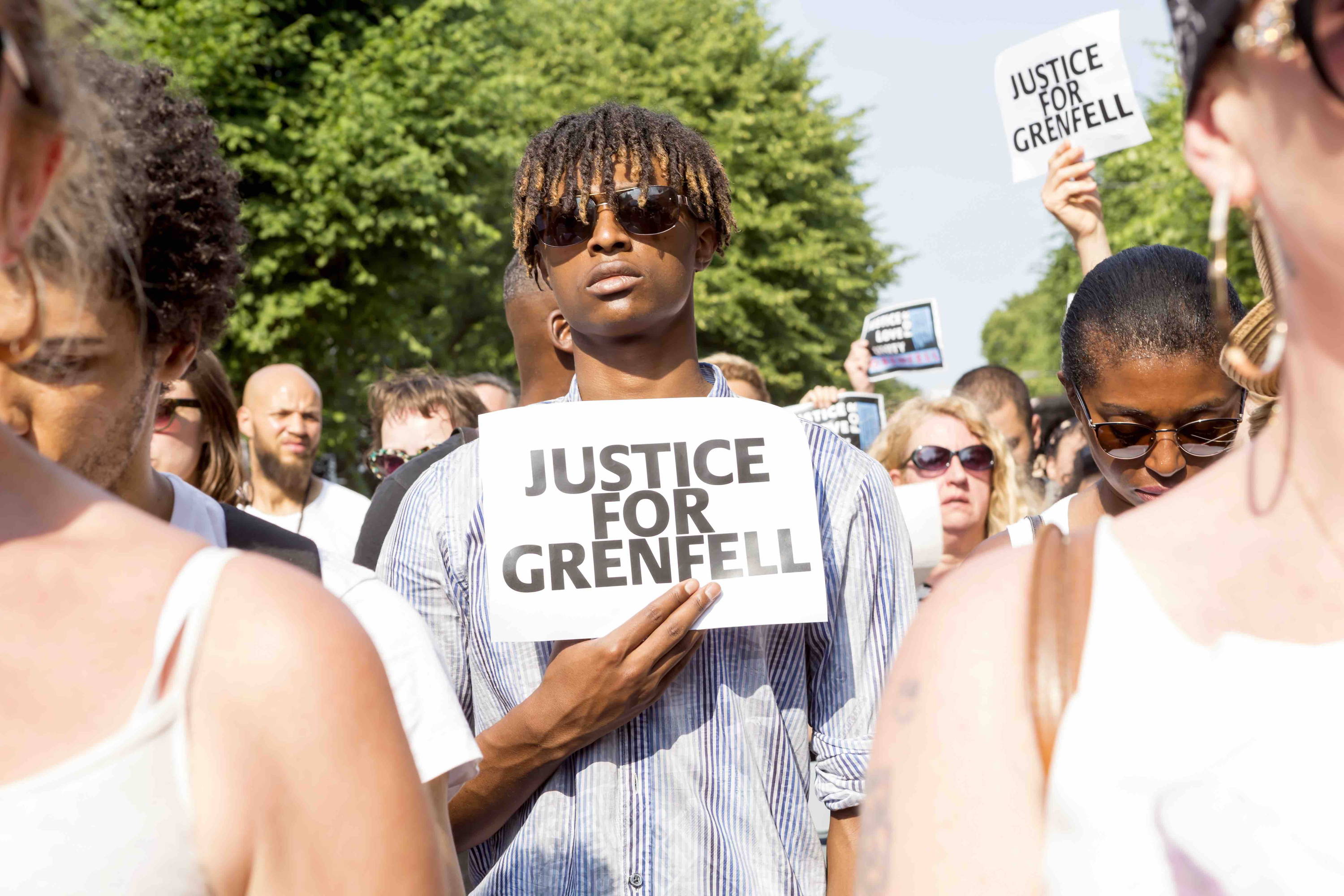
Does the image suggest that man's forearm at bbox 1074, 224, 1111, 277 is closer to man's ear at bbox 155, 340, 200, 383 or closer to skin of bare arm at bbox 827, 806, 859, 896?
skin of bare arm at bbox 827, 806, 859, 896

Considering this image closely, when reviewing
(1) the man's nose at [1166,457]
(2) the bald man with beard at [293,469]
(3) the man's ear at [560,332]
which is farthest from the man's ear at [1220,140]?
(2) the bald man with beard at [293,469]

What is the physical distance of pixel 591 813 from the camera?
2.53 m

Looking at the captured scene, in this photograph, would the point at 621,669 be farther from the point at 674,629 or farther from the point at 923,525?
the point at 923,525

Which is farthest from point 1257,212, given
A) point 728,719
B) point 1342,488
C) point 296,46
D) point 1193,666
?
point 296,46

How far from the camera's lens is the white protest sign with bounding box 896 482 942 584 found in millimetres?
3551

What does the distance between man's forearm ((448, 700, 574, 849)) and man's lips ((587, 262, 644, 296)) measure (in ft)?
2.75

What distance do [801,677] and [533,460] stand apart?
2.09ft

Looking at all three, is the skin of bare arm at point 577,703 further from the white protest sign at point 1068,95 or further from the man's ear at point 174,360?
the white protest sign at point 1068,95

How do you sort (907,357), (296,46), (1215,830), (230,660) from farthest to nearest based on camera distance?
(296,46)
(907,357)
(230,660)
(1215,830)

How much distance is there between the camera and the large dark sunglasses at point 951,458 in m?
5.62

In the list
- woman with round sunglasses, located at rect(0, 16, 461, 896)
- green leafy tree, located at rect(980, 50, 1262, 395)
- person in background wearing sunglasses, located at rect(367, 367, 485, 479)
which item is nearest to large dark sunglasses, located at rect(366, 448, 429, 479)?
person in background wearing sunglasses, located at rect(367, 367, 485, 479)

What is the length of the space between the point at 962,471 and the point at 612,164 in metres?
3.01

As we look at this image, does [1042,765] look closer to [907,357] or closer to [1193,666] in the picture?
[1193,666]

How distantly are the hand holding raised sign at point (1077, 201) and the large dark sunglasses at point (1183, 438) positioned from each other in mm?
1188
